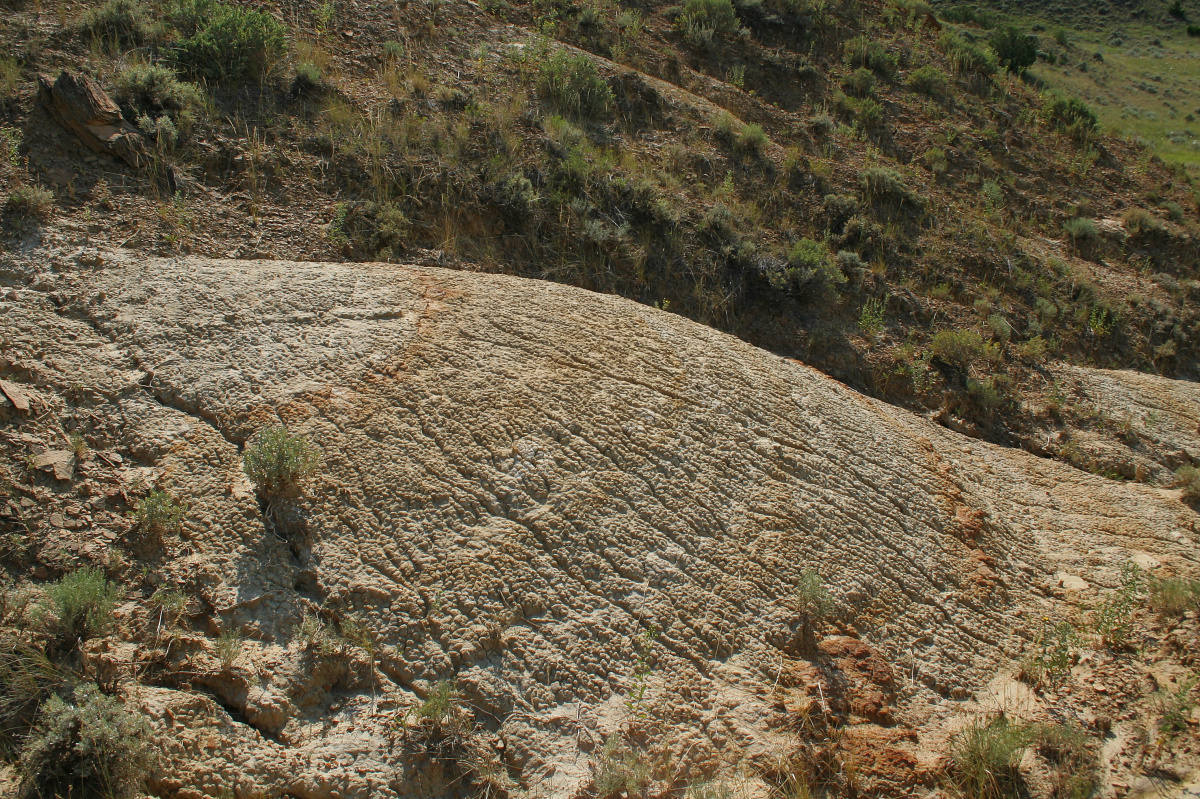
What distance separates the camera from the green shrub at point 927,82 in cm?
1152

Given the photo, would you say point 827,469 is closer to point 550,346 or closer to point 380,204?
point 550,346

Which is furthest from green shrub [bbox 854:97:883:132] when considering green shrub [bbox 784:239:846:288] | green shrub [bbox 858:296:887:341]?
green shrub [bbox 858:296:887:341]

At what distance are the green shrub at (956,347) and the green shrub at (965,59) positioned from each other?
7.28 meters

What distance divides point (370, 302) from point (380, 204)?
5.66 ft

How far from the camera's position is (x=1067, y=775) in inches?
130

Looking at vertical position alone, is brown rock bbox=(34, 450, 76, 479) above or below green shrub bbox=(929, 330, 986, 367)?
above

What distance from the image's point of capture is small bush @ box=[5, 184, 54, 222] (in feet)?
A: 15.1

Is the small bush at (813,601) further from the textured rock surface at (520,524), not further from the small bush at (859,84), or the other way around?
the small bush at (859,84)

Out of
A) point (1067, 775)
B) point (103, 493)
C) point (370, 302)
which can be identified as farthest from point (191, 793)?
point (1067, 775)

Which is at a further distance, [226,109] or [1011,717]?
[226,109]

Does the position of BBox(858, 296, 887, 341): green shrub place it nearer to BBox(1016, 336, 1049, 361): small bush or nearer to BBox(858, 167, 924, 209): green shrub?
BBox(1016, 336, 1049, 361): small bush

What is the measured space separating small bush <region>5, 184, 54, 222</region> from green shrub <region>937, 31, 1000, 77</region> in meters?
12.7

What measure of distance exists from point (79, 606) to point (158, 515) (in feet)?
1.61

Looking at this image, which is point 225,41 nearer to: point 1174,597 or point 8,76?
point 8,76
